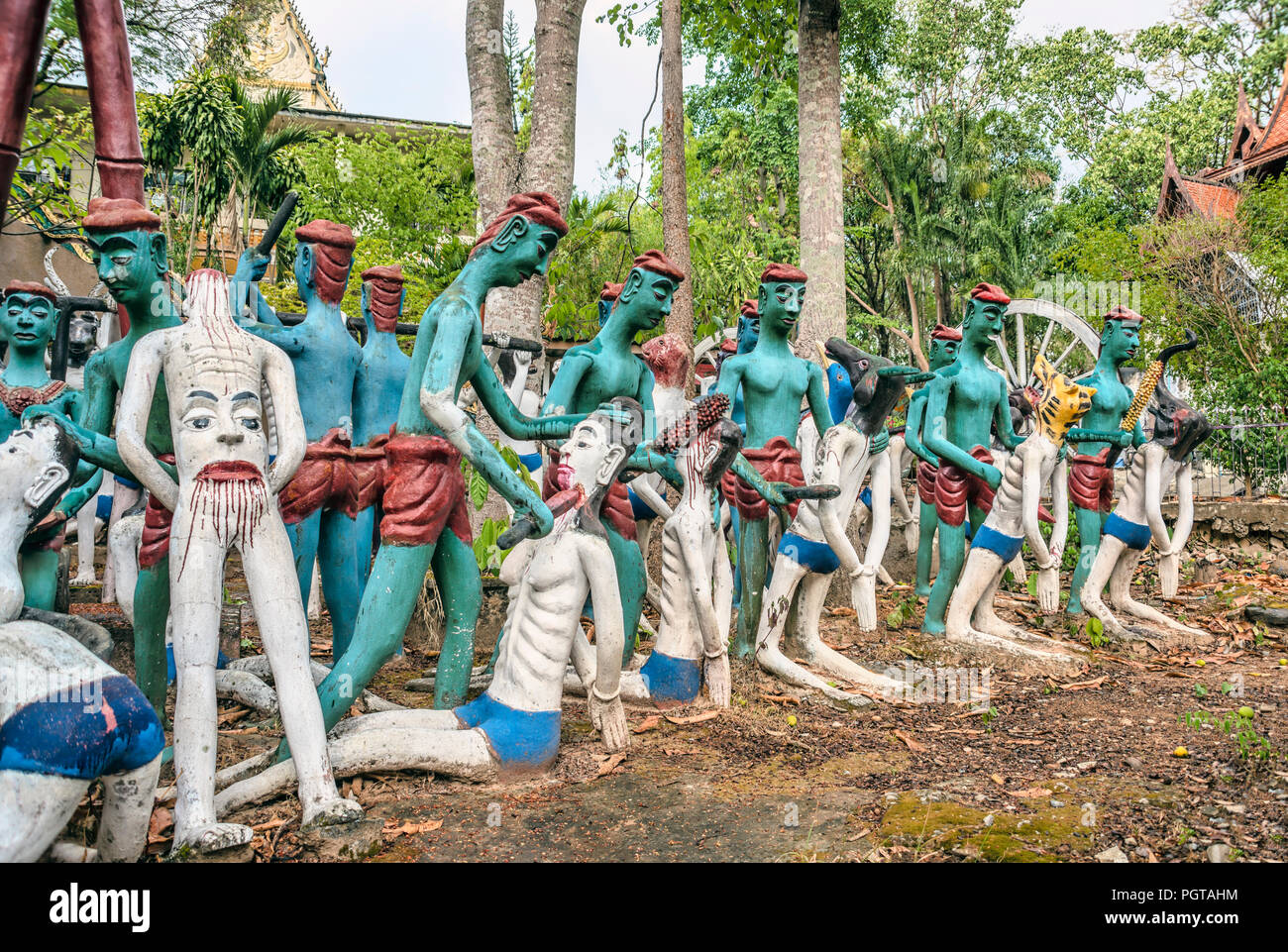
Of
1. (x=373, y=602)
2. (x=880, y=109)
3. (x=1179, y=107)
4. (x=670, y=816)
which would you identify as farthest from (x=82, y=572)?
(x=1179, y=107)

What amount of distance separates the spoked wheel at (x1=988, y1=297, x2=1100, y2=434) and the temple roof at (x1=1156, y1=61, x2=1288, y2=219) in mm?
3041

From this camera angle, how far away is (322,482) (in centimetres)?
431

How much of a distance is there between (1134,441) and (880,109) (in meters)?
20.7

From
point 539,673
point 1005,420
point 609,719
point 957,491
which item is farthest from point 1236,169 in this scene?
point 539,673

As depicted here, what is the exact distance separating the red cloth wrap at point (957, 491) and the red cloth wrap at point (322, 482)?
3860 mm

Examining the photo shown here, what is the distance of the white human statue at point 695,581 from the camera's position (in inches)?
185

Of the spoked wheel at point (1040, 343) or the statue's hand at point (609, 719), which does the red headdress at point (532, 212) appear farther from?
the spoked wheel at point (1040, 343)

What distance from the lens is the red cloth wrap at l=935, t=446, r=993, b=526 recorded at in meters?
6.47

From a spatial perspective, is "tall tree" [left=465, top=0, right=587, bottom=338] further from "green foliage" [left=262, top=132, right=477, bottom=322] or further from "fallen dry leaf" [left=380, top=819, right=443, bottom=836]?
"green foliage" [left=262, top=132, right=477, bottom=322]

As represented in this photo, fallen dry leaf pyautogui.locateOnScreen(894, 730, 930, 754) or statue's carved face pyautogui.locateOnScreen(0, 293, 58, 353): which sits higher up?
statue's carved face pyautogui.locateOnScreen(0, 293, 58, 353)

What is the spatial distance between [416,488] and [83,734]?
1.68 metres

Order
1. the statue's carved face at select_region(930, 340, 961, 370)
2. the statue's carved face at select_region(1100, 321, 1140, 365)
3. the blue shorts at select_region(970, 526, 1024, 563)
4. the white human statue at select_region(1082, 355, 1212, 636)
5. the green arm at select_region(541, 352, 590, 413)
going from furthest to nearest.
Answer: the statue's carved face at select_region(930, 340, 961, 370)
the statue's carved face at select_region(1100, 321, 1140, 365)
the white human statue at select_region(1082, 355, 1212, 636)
the blue shorts at select_region(970, 526, 1024, 563)
the green arm at select_region(541, 352, 590, 413)

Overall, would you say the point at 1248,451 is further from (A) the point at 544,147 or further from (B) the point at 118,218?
(B) the point at 118,218

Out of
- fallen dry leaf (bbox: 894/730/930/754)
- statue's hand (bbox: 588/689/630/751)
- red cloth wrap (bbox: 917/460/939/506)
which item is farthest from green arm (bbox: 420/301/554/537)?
red cloth wrap (bbox: 917/460/939/506)
